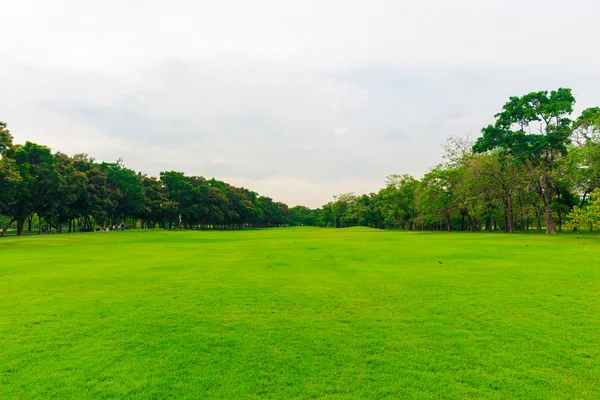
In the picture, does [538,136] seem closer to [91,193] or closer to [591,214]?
[591,214]

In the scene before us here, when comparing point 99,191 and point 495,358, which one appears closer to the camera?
point 495,358

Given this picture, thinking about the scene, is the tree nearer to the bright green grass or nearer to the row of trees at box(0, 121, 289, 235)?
the bright green grass

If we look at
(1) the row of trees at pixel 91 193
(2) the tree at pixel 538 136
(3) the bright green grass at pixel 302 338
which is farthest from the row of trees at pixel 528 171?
(1) the row of trees at pixel 91 193

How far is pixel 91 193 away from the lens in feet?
175

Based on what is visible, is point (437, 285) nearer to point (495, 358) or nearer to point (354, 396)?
point (495, 358)

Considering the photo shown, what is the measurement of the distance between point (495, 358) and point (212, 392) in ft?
12.6

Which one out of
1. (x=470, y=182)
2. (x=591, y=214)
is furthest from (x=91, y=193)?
(x=591, y=214)

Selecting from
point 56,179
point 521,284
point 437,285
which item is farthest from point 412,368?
point 56,179

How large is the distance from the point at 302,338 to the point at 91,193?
58870 mm

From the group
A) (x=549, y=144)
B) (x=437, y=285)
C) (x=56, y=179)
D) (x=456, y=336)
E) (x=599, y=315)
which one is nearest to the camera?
(x=456, y=336)

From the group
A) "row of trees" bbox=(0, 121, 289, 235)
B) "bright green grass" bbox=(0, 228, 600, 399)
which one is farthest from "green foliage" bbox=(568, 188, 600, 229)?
"row of trees" bbox=(0, 121, 289, 235)

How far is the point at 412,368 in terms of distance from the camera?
14.3 ft

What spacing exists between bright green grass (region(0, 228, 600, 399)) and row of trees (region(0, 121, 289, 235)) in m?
35.4

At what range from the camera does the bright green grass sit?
13.1ft
